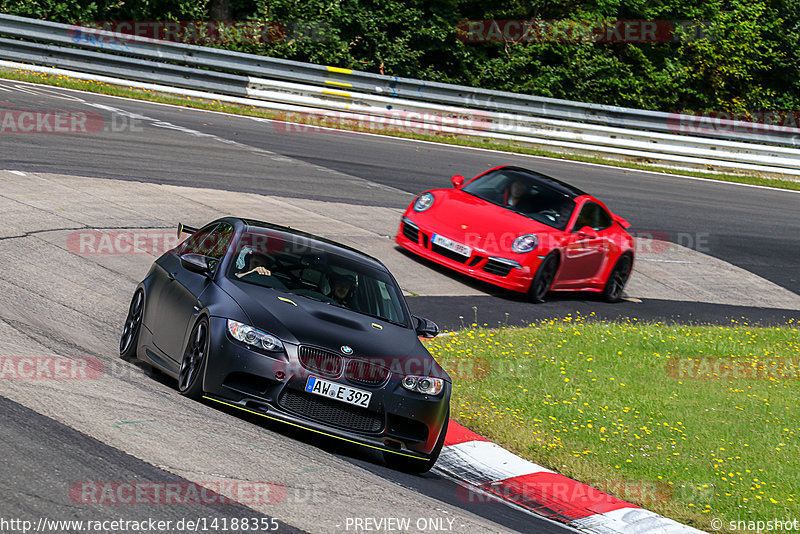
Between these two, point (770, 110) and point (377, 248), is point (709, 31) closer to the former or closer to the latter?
point (770, 110)

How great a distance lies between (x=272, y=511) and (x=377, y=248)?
31.4 feet

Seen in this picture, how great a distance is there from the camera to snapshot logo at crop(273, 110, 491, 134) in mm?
23969

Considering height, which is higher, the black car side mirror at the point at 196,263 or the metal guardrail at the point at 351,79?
the metal guardrail at the point at 351,79

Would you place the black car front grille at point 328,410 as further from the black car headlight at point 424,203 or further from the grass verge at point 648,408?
the black car headlight at point 424,203

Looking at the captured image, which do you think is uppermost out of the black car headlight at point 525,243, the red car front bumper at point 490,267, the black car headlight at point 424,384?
the black car headlight at point 424,384

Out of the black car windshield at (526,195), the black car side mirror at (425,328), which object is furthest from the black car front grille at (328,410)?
the black car windshield at (526,195)

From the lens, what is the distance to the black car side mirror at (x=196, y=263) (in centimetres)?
765

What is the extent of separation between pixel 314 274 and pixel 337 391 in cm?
147

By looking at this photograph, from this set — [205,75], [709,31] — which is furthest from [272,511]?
[709,31]

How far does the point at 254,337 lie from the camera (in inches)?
271

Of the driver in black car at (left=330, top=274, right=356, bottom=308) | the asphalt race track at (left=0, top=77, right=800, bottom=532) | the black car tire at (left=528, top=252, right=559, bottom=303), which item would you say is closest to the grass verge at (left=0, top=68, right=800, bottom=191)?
the asphalt race track at (left=0, top=77, right=800, bottom=532)

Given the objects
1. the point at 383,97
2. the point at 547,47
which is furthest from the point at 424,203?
the point at 547,47

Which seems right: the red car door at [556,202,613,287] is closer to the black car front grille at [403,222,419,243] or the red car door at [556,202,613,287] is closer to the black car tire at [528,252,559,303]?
the black car tire at [528,252,559,303]

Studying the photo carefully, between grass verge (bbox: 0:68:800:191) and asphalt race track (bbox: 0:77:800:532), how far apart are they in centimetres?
95
